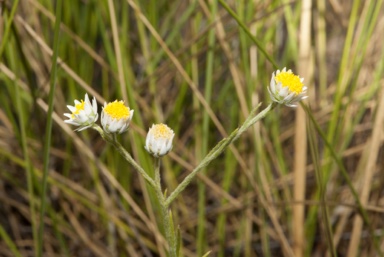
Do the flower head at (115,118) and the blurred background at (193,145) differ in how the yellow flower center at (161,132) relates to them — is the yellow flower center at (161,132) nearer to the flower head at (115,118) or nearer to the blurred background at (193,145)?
the flower head at (115,118)

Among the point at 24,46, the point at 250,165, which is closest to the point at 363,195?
the point at 250,165

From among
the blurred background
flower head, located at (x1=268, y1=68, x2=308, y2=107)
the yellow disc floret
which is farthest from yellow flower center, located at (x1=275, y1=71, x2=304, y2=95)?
the blurred background

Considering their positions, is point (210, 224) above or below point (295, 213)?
above

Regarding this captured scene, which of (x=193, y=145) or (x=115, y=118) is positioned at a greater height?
(x=193, y=145)

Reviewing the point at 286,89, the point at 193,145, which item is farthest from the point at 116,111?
the point at 193,145

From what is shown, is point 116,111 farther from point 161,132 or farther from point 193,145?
point 193,145

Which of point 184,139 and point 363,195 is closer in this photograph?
point 363,195

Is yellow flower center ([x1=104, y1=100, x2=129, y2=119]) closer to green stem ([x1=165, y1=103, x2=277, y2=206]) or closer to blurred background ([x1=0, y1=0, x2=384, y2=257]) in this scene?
green stem ([x1=165, y1=103, x2=277, y2=206])

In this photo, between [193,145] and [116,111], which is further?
[193,145]

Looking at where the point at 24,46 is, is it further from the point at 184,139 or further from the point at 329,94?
the point at 329,94
